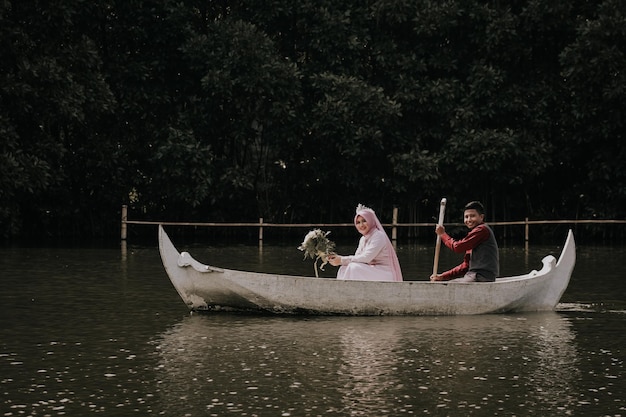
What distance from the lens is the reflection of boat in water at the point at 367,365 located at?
916 cm

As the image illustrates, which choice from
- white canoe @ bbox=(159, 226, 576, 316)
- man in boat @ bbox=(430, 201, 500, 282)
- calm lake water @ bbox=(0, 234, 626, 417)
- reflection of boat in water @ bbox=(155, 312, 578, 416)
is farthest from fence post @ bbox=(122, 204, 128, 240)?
man in boat @ bbox=(430, 201, 500, 282)

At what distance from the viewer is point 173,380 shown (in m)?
10.0

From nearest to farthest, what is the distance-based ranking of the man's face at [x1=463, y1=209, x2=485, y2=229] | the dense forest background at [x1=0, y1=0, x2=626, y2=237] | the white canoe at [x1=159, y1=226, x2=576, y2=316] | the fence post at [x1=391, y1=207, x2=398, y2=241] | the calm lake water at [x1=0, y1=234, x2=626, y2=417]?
the calm lake water at [x1=0, y1=234, x2=626, y2=417] → the white canoe at [x1=159, y1=226, x2=576, y2=316] → the man's face at [x1=463, y1=209, x2=485, y2=229] → the dense forest background at [x1=0, y1=0, x2=626, y2=237] → the fence post at [x1=391, y1=207, x2=398, y2=241]

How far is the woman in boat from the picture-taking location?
1468cm

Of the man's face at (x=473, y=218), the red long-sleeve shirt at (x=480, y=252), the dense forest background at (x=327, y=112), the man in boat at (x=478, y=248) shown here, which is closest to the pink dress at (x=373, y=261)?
the man in boat at (x=478, y=248)

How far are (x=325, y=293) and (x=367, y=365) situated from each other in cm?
332

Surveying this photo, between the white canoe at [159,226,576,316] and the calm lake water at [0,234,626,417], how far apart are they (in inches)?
7.2

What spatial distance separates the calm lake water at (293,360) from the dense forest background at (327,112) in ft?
41.4

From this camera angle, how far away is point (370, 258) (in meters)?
14.7

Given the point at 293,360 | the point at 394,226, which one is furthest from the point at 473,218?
the point at 394,226

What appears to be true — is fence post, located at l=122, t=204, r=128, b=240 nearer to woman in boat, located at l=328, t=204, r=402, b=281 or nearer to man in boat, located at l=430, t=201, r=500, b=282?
woman in boat, located at l=328, t=204, r=402, b=281

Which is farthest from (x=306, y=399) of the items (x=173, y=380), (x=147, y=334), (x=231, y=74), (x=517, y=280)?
(x=231, y=74)

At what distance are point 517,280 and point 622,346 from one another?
250 centimetres

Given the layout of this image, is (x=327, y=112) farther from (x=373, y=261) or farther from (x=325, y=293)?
(x=325, y=293)
